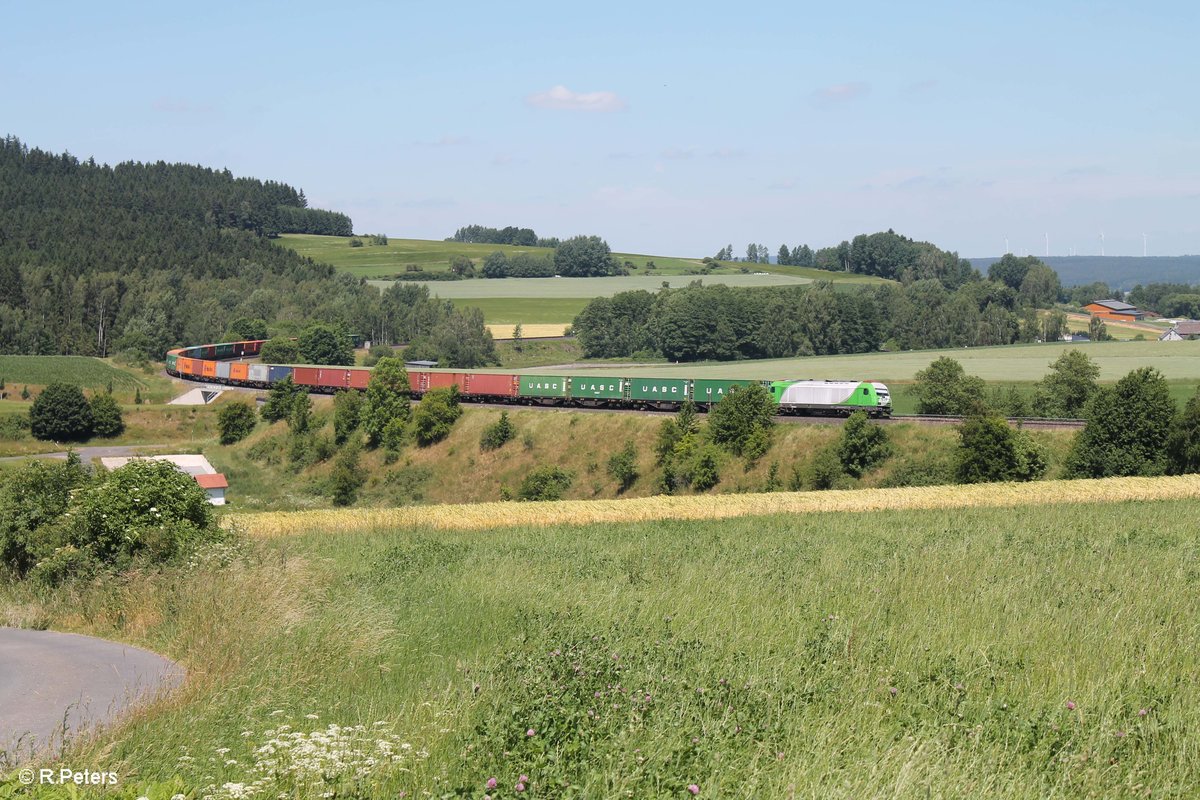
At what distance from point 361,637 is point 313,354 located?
394 feet

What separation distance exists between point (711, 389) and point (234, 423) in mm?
41181

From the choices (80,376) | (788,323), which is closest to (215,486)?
(80,376)

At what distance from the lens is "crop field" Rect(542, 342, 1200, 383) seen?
93.6 metres

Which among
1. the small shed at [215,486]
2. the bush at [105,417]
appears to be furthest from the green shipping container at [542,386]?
the bush at [105,417]

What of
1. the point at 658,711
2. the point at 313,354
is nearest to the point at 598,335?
the point at 313,354

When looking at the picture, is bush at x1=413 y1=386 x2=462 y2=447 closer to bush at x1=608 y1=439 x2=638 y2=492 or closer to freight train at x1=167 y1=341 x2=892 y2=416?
freight train at x1=167 y1=341 x2=892 y2=416

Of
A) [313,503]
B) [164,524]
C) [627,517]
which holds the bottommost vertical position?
[313,503]

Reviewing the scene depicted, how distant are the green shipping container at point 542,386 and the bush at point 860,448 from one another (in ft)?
84.6

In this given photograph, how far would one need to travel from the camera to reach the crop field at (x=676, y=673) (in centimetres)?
966

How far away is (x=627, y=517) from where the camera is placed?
36250mm

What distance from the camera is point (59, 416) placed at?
88.8 m

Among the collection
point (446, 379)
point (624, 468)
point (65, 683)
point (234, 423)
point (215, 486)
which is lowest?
point (215, 486)

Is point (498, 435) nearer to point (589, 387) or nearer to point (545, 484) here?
point (589, 387)

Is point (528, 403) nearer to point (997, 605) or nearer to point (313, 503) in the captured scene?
point (313, 503)
